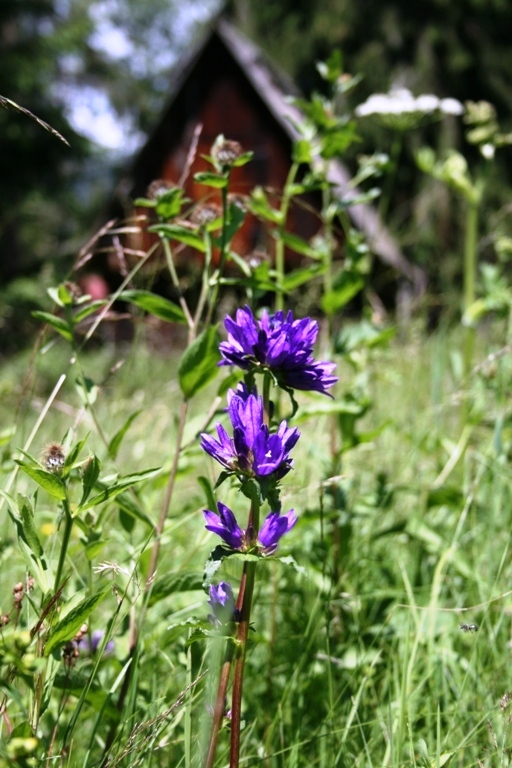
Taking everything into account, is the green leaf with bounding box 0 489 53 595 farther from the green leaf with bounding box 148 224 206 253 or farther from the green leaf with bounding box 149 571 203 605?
the green leaf with bounding box 148 224 206 253

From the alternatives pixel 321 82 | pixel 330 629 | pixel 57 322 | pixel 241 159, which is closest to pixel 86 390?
pixel 57 322

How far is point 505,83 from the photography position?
13.9 m

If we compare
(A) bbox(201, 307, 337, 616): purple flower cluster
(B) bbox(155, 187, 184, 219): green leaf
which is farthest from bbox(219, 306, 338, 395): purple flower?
(B) bbox(155, 187, 184, 219): green leaf

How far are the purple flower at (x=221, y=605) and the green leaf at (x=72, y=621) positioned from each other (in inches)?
4.9

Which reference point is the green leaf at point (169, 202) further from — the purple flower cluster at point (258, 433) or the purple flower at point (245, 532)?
the purple flower at point (245, 532)

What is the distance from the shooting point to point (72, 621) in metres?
0.85

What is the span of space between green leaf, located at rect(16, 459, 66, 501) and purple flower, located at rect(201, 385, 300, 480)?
180mm

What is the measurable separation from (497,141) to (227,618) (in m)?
1.67

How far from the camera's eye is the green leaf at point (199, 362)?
1.16 metres

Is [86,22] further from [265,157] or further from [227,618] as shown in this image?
[227,618]

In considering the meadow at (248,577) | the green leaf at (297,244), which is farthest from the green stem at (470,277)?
the green leaf at (297,244)

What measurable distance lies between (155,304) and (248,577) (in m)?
0.57

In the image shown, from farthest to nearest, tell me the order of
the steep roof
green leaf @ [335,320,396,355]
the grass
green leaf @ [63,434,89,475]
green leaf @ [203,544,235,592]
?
the steep roof → green leaf @ [335,320,396,355] → the grass → green leaf @ [63,434,89,475] → green leaf @ [203,544,235,592]

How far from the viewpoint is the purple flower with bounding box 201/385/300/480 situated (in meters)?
0.82
